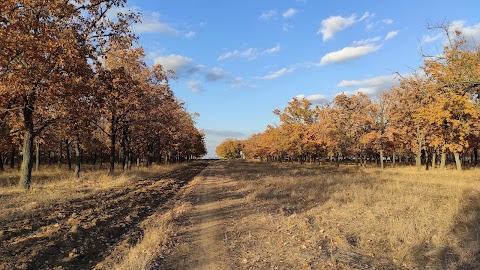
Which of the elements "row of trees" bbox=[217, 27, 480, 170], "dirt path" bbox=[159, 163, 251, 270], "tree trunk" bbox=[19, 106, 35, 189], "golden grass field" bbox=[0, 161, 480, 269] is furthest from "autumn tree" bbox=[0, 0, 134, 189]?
"row of trees" bbox=[217, 27, 480, 170]

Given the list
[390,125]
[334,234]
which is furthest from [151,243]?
[390,125]

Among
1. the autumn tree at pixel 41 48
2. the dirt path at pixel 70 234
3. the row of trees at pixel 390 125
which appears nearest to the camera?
the dirt path at pixel 70 234

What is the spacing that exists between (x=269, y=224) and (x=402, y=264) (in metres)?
4.73

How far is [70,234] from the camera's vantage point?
947cm

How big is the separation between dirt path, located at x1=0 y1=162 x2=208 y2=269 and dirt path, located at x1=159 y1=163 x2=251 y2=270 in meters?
1.73

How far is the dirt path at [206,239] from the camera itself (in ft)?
24.5

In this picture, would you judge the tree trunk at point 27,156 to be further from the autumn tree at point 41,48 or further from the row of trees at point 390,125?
the row of trees at point 390,125

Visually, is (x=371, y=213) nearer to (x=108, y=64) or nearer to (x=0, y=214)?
(x=0, y=214)

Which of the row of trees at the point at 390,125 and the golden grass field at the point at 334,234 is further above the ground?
the row of trees at the point at 390,125

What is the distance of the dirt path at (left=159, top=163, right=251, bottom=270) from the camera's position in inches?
294

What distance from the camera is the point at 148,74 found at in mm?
36594

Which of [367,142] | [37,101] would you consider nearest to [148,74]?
[37,101]

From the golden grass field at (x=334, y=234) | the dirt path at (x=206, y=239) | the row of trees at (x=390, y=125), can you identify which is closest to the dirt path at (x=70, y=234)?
the golden grass field at (x=334, y=234)

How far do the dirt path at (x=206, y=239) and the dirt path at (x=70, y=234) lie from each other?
1732mm
